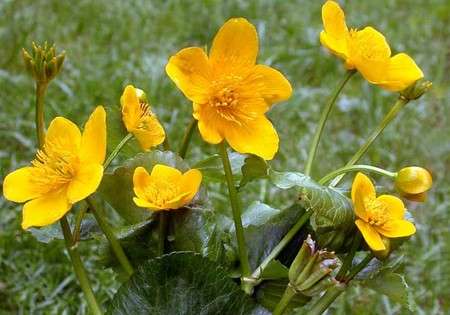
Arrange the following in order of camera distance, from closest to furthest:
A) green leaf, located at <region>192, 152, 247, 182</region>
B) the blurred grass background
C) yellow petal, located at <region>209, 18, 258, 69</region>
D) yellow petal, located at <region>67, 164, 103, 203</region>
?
yellow petal, located at <region>67, 164, 103, 203</region>
yellow petal, located at <region>209, 18, 258, 69</region>
green leaf, located at <region>192, 152, 247, 182</region>
the blurred grass background

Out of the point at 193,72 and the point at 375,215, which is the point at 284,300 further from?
the point at 193,72

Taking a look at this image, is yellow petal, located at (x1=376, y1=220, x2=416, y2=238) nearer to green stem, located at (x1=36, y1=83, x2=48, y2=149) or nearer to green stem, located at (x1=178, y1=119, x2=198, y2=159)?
green stem, located at (x1=178, y1=119, x2=198, y2=159)

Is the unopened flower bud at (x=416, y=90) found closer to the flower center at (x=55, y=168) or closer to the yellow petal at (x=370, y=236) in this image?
the yellow petal at (x=370, y=236)

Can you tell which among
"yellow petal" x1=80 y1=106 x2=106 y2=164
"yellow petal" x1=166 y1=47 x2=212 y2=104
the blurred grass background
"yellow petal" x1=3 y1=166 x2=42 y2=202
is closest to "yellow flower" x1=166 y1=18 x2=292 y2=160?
"yellow petal" x1=166 y1=47 x2=212 y2=104

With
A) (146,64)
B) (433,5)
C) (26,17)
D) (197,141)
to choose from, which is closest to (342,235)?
(197,141)

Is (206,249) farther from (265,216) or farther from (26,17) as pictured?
(26,17)

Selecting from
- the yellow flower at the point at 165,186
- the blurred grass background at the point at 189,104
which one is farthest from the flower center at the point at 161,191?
the blurred grass background at the point at 189,104

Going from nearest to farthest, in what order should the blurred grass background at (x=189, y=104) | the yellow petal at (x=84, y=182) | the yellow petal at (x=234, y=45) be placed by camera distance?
the yellow petal at (x=84, y=182) < the yellow petal at (x=234, y=45) < the blurred grass background at (x=189, y=104)
